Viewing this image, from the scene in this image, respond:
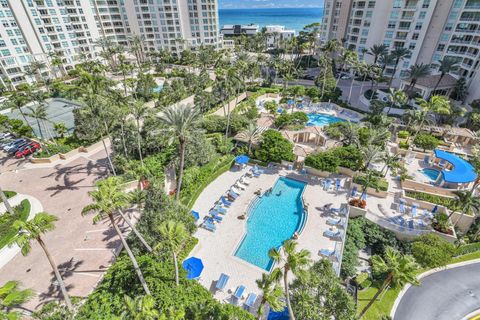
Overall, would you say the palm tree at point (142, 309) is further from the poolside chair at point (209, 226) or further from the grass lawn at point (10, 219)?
the grass lawn at point (10, 219)

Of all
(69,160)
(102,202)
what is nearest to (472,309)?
(102,202)

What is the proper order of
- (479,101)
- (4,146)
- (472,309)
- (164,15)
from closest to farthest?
(472,309), (4,146), (479,101), (164,15)

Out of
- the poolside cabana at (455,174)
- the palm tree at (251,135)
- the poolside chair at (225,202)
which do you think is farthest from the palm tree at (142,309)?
the poolside cabana at (455,174)

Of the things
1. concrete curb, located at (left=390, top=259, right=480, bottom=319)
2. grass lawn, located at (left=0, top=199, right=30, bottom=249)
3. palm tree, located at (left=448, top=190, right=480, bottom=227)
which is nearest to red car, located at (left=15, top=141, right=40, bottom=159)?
grass lawn, located at (left=0, top=199, right=30, bottom=249)

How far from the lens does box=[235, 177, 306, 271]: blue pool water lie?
25.6 metres

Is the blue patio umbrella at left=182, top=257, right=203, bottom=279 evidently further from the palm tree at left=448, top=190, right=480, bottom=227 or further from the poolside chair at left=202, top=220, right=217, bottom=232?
the palm tree at left=448, top=190, right=480, bottom=227

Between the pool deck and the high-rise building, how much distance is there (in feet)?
219

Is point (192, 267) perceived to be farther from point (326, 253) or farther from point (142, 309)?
point (326, 253)

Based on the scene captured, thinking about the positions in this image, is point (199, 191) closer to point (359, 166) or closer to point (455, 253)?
point (359, 166)

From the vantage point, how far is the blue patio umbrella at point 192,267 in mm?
21078

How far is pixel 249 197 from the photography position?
108ft

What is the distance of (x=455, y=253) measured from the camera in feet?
86.8

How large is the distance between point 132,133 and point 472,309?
4327 centimetres

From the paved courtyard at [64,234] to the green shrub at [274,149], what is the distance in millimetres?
23131
